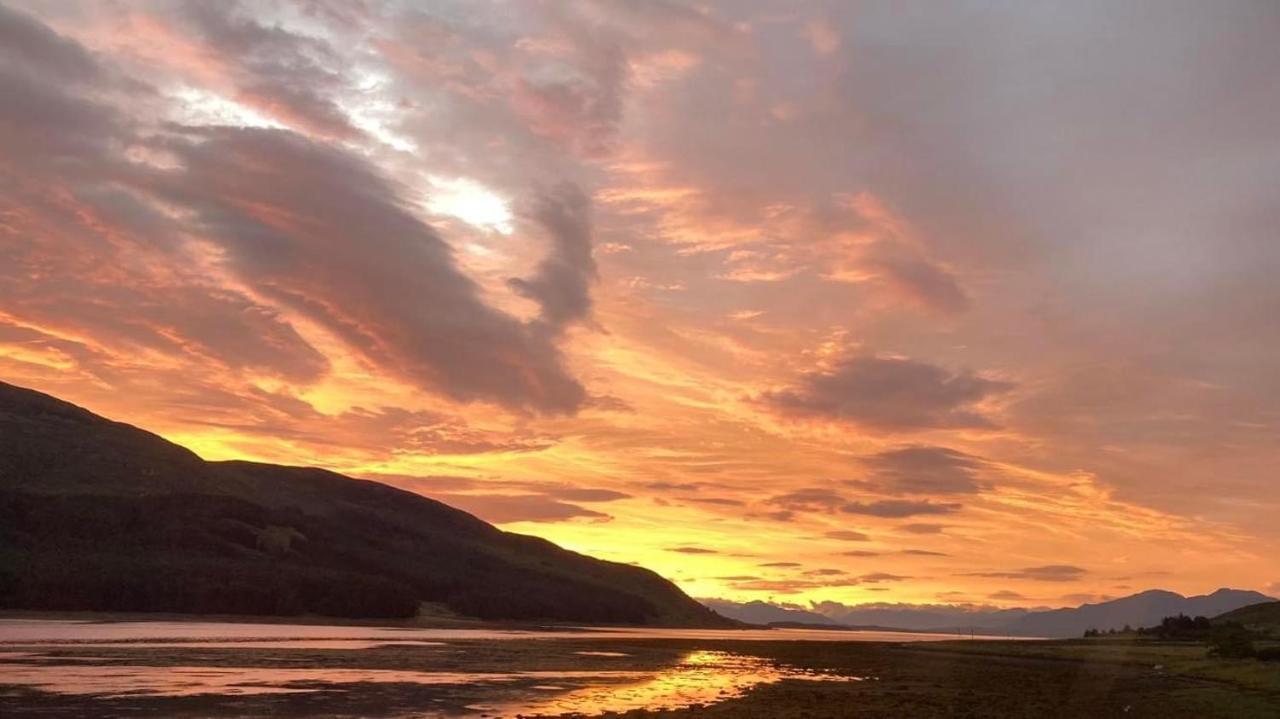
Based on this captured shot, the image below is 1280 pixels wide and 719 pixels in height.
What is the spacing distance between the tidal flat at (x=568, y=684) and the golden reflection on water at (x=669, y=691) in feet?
0.40

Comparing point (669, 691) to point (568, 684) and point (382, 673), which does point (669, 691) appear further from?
point (382, 673)

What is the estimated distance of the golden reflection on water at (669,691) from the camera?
51.1m

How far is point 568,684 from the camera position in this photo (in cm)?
6812

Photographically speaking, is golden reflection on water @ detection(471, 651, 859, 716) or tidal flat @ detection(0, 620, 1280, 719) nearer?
tidal flat @ detection(0, 620, 1280, 719)

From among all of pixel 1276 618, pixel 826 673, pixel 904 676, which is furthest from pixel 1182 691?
pixel 1276 618

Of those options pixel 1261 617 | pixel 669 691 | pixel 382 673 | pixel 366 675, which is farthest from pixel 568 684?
pixel 1261 617

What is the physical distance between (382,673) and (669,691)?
829 inches

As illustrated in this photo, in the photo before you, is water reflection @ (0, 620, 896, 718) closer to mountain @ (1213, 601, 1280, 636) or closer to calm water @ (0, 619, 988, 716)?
calm water @ (0, 619, 988, 716)

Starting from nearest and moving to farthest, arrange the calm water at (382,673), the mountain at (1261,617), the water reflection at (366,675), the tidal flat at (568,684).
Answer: the tidal flat at (568,684), the water reflection at (366,675), the calm water at (382,673), the mountain at (1261,617)

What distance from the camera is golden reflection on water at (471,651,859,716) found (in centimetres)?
5106

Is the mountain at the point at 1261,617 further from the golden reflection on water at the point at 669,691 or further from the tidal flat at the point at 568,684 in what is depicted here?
the golden reflection on water at the point at 669,691

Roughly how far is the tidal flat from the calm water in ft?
0.52

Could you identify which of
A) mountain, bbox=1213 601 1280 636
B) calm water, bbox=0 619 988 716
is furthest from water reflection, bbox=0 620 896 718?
mountain, bbox=1213 601 1280 636

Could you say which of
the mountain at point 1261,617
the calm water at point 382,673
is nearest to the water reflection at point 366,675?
the calm water at point 382,673
